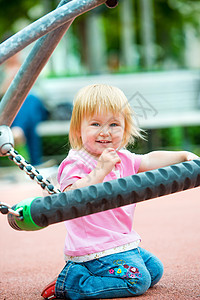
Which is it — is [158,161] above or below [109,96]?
below

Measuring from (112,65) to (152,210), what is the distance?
11508mm

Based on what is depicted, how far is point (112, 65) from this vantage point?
1523cm

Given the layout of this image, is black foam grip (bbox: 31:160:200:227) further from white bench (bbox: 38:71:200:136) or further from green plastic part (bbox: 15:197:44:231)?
white bench (bbox: 38:71:200:136)

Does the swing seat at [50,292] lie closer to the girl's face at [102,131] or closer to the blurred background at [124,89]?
the girl's face at [102,131]

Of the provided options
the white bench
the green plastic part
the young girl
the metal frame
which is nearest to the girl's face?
the young girl

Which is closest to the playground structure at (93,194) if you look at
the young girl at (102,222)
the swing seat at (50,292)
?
the young girl at (102,222)

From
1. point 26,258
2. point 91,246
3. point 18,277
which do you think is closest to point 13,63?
point 26,258

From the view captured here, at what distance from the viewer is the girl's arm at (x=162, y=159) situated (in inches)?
69.5

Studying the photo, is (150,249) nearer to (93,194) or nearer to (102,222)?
(102,222)

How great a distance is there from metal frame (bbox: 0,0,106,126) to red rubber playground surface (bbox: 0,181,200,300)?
710 millimetres

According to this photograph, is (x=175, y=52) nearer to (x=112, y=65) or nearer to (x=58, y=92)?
Result: (x=112, y=65)

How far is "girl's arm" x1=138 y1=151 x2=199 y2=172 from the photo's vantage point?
176 cm

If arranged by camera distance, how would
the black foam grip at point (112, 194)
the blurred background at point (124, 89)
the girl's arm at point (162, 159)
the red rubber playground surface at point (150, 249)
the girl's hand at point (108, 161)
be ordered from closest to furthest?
1. the black foam grip at point (112, 194)
2. the girl's hand at point (108, 161)
3. the girl's arm at point (162, 159)
4. the red rubber playground surface at point (150, 249)
5. the blurred background at point (124, 89)

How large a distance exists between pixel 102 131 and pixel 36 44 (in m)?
0.43
